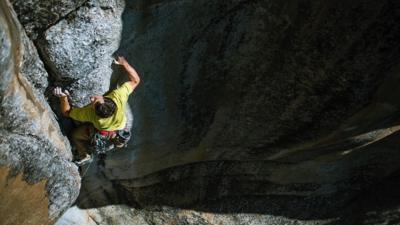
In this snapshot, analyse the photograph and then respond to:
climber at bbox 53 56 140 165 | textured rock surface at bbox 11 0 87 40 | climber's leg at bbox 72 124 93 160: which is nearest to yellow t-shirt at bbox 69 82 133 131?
climber at bbox 53 56 140 165

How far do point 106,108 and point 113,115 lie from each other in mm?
342

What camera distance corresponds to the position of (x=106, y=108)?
311 inches

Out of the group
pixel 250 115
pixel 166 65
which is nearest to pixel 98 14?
pixel 166 65

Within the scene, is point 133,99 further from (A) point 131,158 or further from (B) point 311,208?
(B) point 311,208

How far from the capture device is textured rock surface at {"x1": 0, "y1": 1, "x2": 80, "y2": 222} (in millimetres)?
6586

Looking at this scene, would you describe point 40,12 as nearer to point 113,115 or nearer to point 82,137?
point 113,115

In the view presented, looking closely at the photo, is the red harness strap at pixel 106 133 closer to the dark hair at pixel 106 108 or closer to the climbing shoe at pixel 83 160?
the dark hair at pixel 106 108

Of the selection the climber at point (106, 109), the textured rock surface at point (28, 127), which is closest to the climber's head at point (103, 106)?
the climber at point (106, 109)

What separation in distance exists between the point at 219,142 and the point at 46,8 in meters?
4.89

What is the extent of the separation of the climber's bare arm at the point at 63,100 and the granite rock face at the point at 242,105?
131mm

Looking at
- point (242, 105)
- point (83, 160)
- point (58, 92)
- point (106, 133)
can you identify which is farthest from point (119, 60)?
point (242, 105)

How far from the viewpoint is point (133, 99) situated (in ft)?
29.9

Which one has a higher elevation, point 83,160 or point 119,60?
point 119,60

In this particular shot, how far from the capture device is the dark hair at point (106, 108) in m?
7.88
